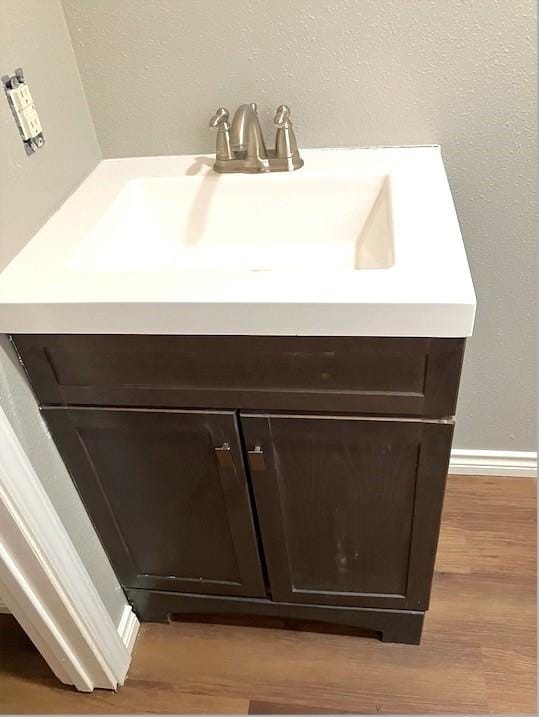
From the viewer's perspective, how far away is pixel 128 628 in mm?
1400

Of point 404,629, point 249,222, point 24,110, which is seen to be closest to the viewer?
point 24,110

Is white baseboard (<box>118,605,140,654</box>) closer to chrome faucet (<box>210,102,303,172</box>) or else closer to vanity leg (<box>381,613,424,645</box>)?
vanity leg (<box>381,613,424,645</box>)

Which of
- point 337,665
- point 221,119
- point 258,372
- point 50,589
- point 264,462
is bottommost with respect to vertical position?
point 337,665

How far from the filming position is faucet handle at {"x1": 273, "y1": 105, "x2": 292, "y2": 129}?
110 cm

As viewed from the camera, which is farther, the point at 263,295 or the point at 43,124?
the point at 43,124

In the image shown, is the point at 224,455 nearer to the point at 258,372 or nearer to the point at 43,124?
the point at 258,372

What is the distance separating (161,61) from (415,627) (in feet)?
4.03

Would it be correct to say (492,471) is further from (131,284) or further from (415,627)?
(131,284)

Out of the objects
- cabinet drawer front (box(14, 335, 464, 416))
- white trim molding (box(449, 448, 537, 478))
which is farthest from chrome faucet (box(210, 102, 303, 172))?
white trim molding (box(449, 448, 537, 478))

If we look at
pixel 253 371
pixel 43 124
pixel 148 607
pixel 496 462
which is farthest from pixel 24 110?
pixel 496 462

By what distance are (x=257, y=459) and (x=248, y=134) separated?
578 mm

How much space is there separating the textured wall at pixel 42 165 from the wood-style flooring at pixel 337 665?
0.88 ft

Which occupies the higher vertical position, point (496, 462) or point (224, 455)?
point (224, 455)

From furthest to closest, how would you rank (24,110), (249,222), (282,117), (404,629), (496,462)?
(496,462) → (404,629) → (249,222) → (282,117) → (24,110)
